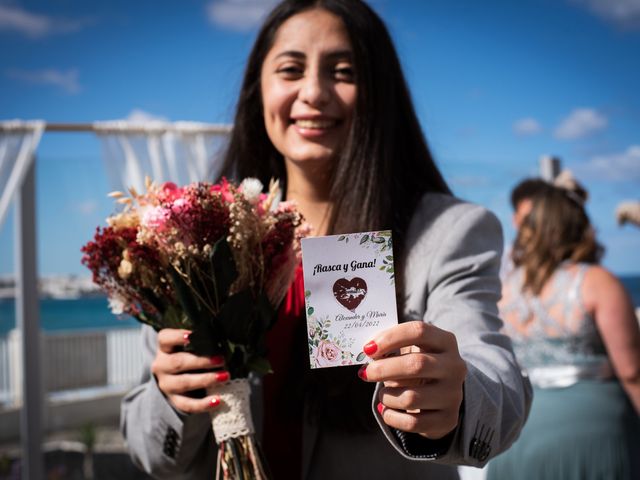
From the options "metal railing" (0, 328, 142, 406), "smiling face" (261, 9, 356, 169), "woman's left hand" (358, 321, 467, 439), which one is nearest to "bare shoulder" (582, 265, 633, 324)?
"smiling face" (261, 9, 356, 169)

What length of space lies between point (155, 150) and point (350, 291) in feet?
10.2

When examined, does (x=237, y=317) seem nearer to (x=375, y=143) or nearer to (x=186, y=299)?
(x=186, y=299)

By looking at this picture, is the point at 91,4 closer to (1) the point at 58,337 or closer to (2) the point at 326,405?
(1) the point at 58,337

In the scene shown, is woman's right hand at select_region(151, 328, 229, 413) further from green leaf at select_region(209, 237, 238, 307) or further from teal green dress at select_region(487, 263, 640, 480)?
teal green dress at select_region(487, 263, 640, 480)

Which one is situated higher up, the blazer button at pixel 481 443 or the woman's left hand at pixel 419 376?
the woman's left hand at pixel 419 376

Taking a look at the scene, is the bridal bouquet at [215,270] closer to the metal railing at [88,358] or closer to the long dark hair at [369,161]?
the long dark hair at [369,161]

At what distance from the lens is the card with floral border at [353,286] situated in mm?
824

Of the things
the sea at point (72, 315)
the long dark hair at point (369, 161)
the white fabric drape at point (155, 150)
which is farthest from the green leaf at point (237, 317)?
the sea at point (72, 315)

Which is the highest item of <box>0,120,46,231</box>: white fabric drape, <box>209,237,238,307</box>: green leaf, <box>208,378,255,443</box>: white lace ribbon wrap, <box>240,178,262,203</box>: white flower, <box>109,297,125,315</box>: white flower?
<box>0,120,46,231</box>: white fabric drape

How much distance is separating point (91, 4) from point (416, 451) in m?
93.4

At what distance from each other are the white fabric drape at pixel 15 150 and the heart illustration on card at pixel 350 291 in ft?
9.69

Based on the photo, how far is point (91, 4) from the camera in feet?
278

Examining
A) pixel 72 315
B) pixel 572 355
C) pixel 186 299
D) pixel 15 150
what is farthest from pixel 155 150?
pixel 72 315

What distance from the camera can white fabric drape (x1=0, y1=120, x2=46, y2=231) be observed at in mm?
3363
